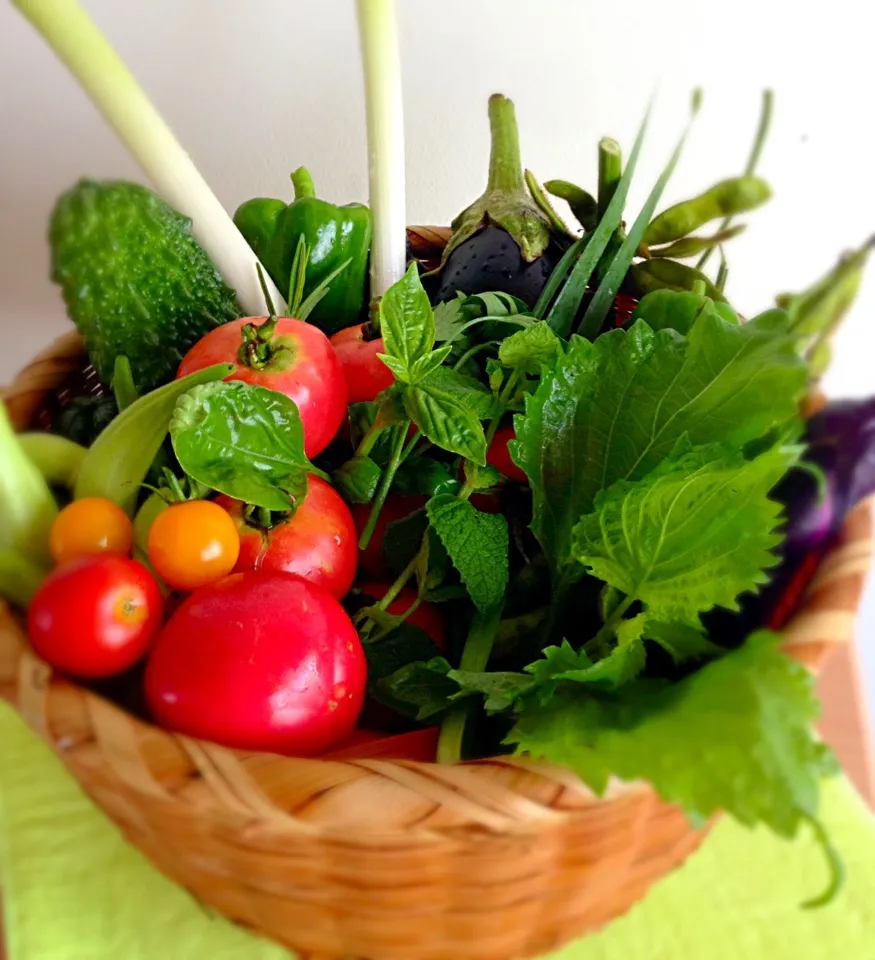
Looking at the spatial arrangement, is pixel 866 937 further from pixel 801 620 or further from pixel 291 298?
pixel 291 298

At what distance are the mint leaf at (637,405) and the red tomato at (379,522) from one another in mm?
89

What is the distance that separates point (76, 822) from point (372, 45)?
1.65 ft

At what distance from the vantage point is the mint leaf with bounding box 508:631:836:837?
23 centimetres

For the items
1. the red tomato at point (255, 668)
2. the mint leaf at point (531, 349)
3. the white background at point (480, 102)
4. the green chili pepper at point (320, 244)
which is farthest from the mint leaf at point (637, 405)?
the white background at point (480, 102)

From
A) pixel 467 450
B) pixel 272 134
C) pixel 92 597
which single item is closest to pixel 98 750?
pixel 92 597

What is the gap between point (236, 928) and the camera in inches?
16.2

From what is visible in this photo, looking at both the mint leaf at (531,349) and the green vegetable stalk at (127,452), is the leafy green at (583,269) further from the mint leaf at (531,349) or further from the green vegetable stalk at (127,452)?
the green vegetable stalk at (127,452)

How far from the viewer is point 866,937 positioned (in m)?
0.42

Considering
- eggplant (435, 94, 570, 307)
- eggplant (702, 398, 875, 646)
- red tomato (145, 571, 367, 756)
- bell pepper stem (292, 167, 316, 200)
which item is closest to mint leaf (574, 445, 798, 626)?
eggplant (702, 398, 875, 646)

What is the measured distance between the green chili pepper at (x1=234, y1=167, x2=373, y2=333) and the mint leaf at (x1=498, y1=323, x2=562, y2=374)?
22 centimetres

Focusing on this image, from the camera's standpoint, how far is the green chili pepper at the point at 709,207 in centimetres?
47

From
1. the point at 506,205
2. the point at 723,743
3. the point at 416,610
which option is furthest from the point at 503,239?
the point at 723,743

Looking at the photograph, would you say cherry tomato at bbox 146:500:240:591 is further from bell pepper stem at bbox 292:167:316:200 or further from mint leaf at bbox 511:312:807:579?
bell pepper stem at bbox 292:167:316:200

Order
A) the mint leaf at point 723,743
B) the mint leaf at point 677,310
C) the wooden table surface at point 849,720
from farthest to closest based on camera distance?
the wooden table surface at point 849,720
the mint leaf at point 677,310
the mint leaf at point 723,743
